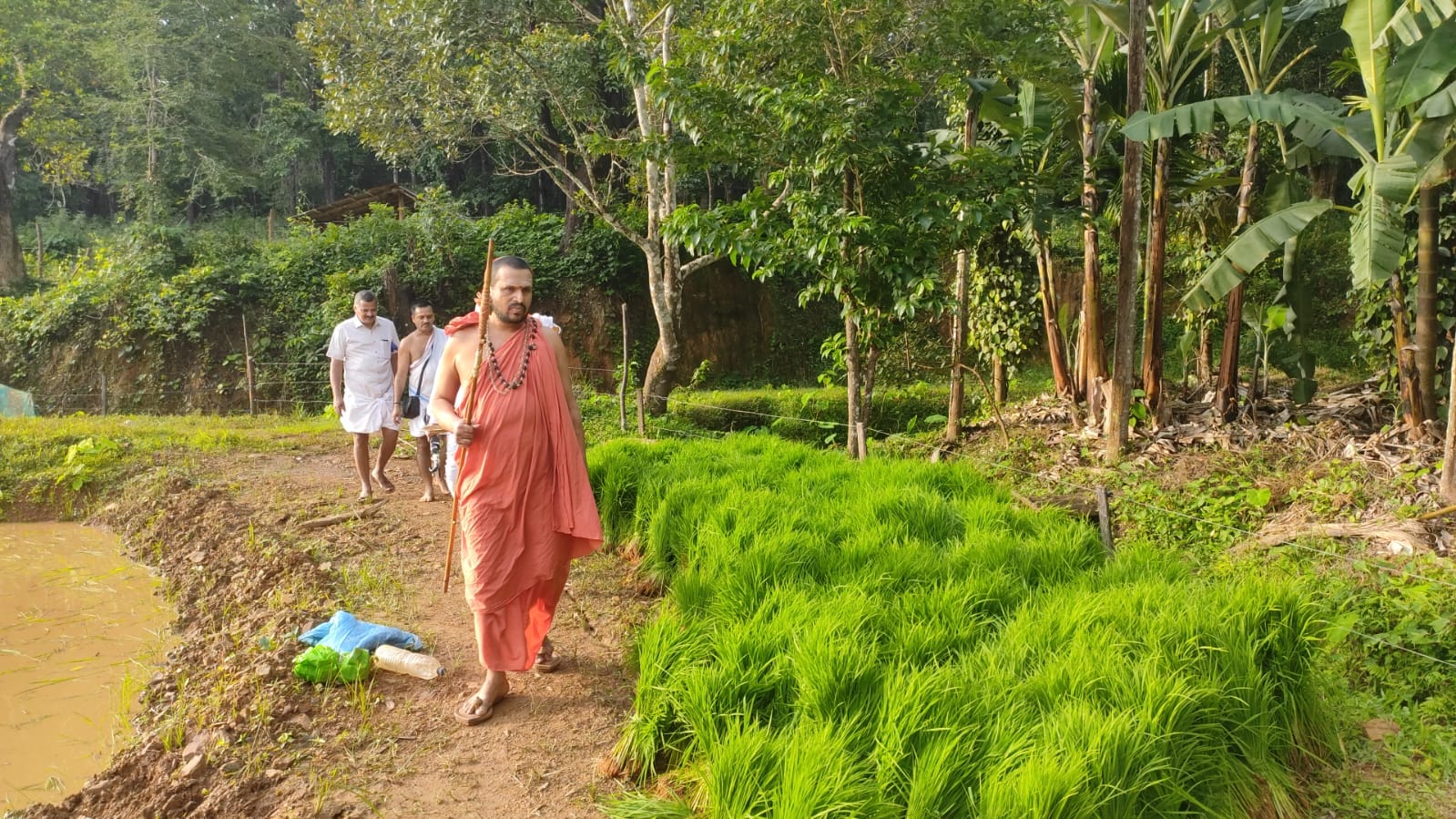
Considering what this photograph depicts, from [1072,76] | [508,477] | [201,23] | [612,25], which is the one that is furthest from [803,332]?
[201,23]

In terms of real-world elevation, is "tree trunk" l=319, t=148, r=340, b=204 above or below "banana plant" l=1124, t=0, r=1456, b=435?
above

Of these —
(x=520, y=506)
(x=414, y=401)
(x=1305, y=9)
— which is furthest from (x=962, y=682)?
(x=1305, y=9)

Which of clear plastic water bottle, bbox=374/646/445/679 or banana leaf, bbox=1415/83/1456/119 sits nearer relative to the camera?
clear plastic water bottle, bbox=374/646/445/679

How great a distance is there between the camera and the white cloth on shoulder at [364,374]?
638cm

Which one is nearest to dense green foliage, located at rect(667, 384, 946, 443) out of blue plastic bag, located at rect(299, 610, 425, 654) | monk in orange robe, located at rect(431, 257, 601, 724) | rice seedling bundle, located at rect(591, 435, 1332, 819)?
rice seedling bundle, located at rect(591, 435, 1332, 819)

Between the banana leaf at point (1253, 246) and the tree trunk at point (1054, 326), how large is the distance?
1.95 meters

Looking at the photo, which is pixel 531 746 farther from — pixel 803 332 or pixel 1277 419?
pixel 803 332

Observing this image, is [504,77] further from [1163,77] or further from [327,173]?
[327,173]

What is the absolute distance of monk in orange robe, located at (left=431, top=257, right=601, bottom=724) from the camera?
324 cm

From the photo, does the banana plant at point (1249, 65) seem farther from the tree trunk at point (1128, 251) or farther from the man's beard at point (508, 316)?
the man's beard at point (508, 316)

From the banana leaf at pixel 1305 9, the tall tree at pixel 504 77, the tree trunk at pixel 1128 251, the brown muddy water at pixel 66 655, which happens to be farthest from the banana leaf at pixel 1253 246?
the brown muddy water at pixel 66 655

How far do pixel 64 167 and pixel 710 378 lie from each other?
47.4 ft

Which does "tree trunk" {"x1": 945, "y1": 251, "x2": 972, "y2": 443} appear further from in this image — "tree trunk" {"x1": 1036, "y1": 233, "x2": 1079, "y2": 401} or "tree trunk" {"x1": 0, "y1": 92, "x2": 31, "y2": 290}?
"tree trunk" {"x1": 0, "y1": 92, "x2": 31, "y2": 290}

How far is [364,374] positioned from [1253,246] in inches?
257
